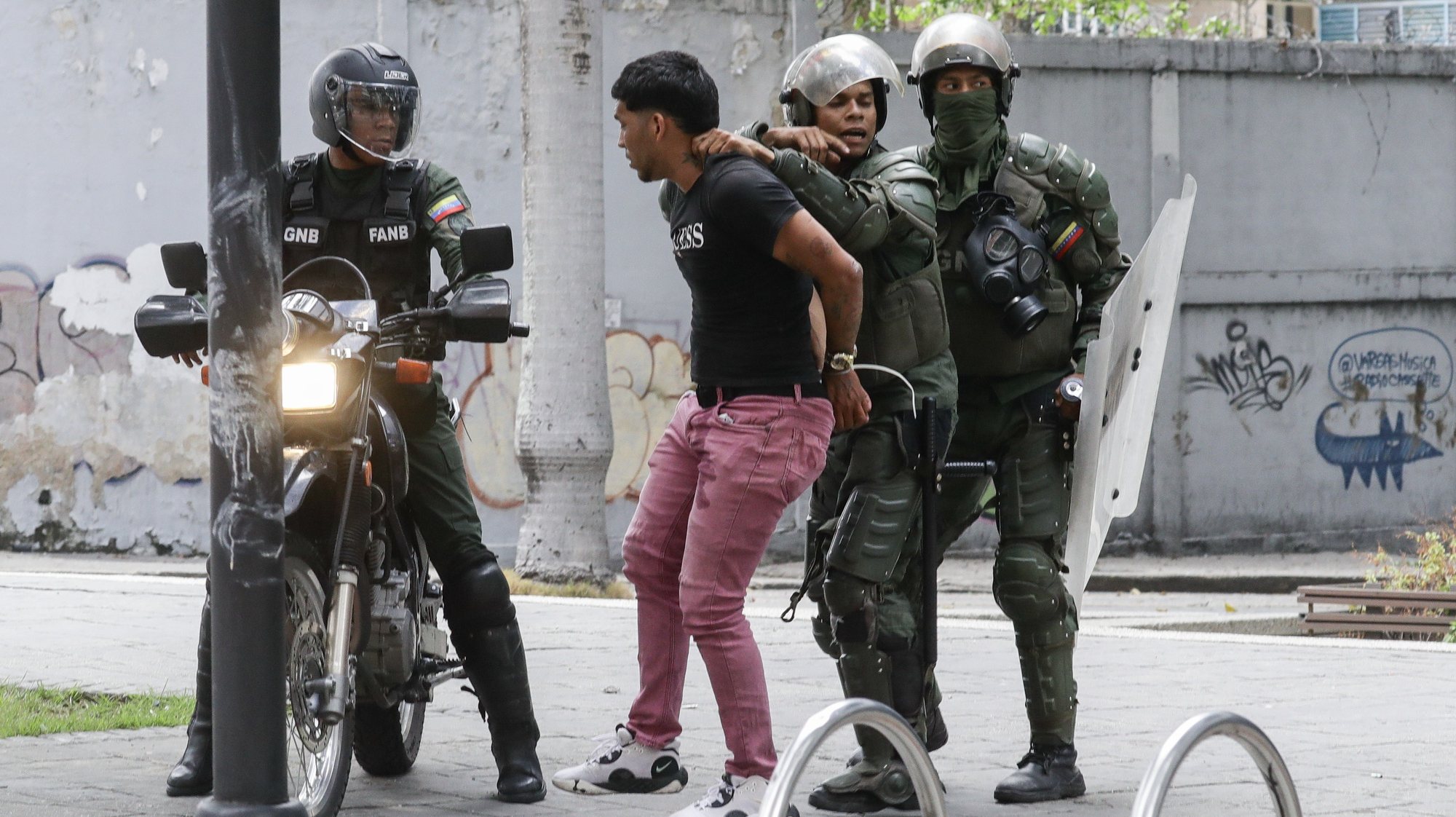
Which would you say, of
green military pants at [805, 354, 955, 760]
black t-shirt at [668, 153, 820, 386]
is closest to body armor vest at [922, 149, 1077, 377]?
green military pants at [805, 354, 955, 760]

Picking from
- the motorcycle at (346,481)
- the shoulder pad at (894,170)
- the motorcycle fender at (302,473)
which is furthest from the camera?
the shoulder pad at (894,170)

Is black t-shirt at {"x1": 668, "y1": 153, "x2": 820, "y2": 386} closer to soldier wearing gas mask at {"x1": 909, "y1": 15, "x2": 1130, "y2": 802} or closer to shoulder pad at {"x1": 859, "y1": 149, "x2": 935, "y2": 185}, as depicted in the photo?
shoulder pad at {"x1": 859, "y1": 149, "x2": 935, "y2": 185}

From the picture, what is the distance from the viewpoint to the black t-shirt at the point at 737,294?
4582mm

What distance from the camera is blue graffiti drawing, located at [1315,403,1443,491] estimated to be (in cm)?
1598

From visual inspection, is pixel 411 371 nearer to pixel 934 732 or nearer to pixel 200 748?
pixel 200 748

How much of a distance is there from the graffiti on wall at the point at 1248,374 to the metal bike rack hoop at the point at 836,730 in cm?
1265

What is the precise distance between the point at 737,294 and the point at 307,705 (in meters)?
1.38

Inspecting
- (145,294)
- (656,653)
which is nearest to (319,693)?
(656,653)

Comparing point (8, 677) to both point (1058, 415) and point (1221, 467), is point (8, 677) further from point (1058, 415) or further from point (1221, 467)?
point (1221, 467)

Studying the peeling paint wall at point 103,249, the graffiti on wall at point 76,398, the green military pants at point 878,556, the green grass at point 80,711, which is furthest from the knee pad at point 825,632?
the graffiti on wall at point 76,398

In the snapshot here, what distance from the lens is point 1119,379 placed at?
5.25 metres

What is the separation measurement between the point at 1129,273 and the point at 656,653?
1638 mm

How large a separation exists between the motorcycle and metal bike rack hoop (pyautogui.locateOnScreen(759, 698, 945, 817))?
1.55m

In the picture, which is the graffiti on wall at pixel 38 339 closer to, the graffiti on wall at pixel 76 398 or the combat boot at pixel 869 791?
the graffiti on wall at pixel 76 398
